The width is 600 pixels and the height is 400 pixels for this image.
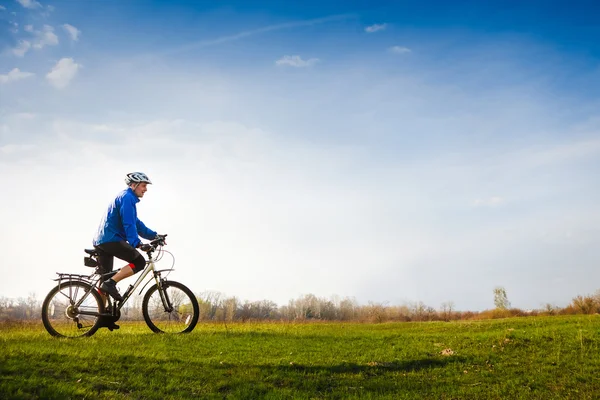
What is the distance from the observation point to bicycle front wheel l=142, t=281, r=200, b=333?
472 inches

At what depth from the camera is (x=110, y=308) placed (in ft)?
37.3

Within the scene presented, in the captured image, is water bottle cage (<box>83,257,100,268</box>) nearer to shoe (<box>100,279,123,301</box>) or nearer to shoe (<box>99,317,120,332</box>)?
shoe (<box>100,279,123,301</box>)

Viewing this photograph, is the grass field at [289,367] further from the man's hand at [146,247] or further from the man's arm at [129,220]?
the man's arm at [129,220]

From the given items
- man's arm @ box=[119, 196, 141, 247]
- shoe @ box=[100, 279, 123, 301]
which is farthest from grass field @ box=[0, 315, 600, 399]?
man's arm @ box=[119, 196, 141, 247]

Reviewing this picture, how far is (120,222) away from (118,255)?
0.81 m

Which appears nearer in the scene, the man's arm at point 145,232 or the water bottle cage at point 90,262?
the water bottle cage at point 90,262

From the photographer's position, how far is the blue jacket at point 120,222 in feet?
36.4

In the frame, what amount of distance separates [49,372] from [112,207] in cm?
452

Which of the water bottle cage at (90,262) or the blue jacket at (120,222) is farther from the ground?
the blue jacket at (120,222)

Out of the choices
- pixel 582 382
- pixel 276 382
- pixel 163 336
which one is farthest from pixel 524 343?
pixel 163 336

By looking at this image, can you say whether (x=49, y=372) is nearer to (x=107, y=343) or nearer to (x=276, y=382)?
(x=107, y=343)

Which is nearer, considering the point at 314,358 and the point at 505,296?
the point at 314,358

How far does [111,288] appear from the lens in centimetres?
1115

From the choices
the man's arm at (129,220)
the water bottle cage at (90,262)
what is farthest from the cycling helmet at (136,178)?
the water bottle cage at (90,262)
